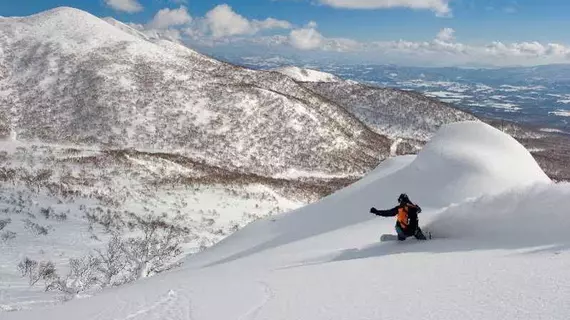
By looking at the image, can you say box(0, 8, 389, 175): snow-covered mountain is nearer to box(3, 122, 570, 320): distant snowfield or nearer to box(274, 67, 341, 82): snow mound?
box(3, 122, 570, 320): distant snowfield

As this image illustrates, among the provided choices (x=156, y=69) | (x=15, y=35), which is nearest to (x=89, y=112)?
(x=156, y=69)

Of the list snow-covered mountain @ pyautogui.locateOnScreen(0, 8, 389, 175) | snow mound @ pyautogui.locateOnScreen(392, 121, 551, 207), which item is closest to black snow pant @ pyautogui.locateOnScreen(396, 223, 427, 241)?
snow mound @ pyautogui.locateOnScreen(392, 121, 551, 207)

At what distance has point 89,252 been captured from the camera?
26.9m

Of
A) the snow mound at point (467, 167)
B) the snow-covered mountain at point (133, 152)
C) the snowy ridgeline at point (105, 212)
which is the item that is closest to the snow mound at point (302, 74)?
the snow-covered mountain at point (133, 152)

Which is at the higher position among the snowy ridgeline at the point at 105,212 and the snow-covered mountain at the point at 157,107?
the snow-covered mountain at the point at 157,107

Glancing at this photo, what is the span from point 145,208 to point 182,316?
3189 centimetres

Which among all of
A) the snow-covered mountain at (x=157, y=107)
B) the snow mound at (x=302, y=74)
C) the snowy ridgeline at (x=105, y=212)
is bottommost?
the snowy ridgeline at (x=105, y=212)

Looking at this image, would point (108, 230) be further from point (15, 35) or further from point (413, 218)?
point (15, 35)

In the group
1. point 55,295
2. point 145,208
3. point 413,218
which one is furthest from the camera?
point 145,208

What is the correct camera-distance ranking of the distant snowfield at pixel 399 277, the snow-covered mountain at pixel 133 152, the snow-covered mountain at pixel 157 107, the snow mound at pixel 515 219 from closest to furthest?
the distant snowfield at pixel 399 277
the snow mound at pixel 515 219
the snow-covered mountain at pixel 133 152
the snow-covered mountain at pixel 157 107

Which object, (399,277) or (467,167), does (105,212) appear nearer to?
(467,167)

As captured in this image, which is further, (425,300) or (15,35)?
(15,35)

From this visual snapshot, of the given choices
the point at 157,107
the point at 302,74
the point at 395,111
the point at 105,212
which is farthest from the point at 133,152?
the point at 302,74

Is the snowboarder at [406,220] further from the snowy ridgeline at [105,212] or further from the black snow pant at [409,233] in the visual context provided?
the snowy ridgeline at [105,212]
